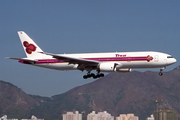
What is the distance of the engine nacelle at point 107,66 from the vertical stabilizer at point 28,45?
1909cm

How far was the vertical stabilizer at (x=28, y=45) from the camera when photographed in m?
80.5

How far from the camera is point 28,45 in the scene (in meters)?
81.9


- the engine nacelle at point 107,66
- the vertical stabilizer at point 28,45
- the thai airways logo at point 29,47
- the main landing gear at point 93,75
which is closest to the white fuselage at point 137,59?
the engine nacelle at point 107,66

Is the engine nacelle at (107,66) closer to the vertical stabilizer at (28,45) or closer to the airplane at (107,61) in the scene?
the airplane at (107,61)

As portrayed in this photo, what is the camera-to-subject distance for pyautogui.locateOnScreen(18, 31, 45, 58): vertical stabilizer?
80488 mm

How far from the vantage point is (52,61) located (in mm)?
75375

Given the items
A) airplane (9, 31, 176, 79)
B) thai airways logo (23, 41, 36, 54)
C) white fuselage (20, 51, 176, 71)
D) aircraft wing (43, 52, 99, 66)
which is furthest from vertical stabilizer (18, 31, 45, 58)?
white fuselage (20, 51, 176, 71)

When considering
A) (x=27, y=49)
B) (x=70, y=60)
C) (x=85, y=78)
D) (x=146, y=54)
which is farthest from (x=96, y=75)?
(x=27, y=49)

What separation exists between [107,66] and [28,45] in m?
23.5

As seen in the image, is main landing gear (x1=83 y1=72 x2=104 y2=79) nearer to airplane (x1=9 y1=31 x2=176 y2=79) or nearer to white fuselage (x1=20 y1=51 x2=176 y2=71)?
airplane (x1=9 y1=31 x2=176 y2=79)

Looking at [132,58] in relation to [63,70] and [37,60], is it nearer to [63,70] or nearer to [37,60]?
[63,70]

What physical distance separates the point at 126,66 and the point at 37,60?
2122 centimetres

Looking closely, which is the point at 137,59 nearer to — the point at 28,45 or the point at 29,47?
the point at 29,47

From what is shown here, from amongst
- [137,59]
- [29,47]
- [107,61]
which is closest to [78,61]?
[107,61]
